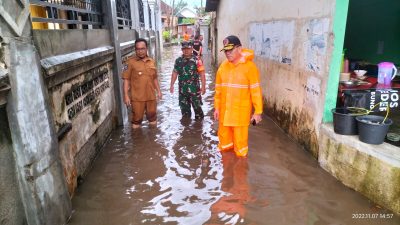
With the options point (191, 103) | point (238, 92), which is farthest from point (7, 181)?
point (191, 103)

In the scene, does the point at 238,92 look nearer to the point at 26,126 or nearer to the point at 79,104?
the point at 79,104

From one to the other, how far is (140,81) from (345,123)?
3.79 m

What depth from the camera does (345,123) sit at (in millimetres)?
4145

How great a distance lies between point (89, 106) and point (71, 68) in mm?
1060

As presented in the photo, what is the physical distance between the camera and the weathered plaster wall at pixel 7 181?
258cm

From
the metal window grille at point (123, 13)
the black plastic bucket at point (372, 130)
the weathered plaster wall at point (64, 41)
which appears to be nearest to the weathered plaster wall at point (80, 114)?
the weathered plaster wall at point (64, 41)

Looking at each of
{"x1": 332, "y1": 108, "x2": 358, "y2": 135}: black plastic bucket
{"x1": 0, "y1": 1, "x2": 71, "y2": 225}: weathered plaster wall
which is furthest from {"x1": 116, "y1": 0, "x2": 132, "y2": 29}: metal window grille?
{"x1": 332, "y1": 108, "x2": 358, "y2": 135}: black plastic bucket

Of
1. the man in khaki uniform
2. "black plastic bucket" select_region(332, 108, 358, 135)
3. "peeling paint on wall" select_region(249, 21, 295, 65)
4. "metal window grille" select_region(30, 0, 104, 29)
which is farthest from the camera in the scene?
"peeling paint on wall" select_region(249, 21, 295, 65)

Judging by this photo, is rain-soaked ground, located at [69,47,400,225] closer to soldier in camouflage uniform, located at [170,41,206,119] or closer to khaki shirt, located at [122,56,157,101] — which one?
khaki shirt, located at [122,56,157,101]

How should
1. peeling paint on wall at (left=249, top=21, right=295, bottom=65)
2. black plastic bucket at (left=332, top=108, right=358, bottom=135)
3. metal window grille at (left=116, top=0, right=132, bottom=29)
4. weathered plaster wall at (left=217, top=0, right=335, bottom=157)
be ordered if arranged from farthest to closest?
metal window grille at (left=116, top=0, right=132, bottom=29) < peeling paint on wall at (left=249, top=21, right=295, bottom=65) < weathered plaster wall at (left=217, top=0, right=335, bottom=157) < black plastic bucket at (left=332, top=108, right=358, bottom=135)

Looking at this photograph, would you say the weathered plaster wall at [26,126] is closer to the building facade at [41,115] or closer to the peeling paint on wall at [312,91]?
the building facade at [41,115]

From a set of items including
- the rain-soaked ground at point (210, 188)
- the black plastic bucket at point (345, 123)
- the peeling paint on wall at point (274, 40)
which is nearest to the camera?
the rain-soaked ground at point (210, 188)

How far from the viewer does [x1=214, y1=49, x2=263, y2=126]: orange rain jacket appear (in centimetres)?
440

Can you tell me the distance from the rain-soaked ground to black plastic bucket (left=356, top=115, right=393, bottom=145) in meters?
0.74
